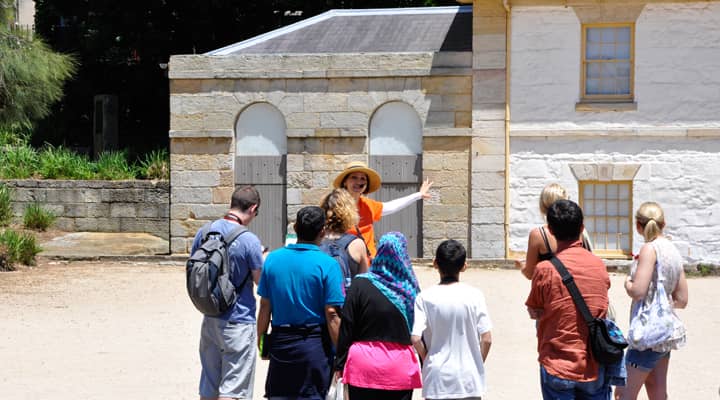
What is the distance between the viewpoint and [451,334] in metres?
5.73

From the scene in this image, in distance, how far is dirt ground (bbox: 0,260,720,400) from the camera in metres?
8.86

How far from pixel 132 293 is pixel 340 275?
30.1ft

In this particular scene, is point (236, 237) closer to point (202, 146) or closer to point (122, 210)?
point (202, 146)

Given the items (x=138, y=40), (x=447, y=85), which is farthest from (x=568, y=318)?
(x=138, y=40)

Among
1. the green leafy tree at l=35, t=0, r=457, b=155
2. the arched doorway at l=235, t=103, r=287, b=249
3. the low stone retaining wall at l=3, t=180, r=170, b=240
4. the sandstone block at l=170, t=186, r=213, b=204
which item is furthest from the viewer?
the green leafy tree at l=35, t=0, r=457, b=155

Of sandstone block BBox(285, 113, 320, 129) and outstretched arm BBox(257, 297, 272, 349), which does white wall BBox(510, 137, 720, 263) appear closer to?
sandstone block BBox(285, 113, 320, 129)

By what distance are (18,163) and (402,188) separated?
9175mm

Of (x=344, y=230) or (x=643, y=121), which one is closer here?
(x=344, y=230)

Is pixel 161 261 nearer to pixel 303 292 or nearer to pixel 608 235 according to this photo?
pixel 608 235

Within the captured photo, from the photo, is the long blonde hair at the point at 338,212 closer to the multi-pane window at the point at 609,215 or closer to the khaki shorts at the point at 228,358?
the khaki shorts at the point at 228,358

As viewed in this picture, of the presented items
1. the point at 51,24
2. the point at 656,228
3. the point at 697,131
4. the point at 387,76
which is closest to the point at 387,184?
the point at 387,76

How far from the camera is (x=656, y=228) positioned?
22.0ft

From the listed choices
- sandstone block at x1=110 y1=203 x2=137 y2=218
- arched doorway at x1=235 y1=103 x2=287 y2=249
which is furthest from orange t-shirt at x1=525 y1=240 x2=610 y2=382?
sandstone block at x1=110 y1=203 x2=137 y2=218

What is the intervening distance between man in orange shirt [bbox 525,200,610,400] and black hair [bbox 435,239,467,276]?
0.41 meters
